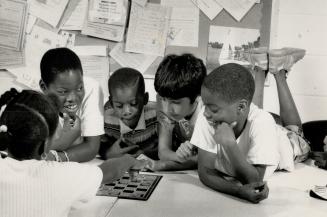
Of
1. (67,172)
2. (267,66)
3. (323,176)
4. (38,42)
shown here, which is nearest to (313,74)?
(267,66)

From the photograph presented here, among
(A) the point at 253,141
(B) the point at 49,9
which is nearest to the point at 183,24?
(B) the point at 49,9

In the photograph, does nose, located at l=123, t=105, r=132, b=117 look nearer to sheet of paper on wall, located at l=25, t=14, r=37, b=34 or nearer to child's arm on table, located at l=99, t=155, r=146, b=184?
child's arm on table, located at l=99, t=155, r=146, b=184

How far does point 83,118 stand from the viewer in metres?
1.78

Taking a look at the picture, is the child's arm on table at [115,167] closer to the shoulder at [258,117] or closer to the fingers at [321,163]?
the shoulder at [258,117]

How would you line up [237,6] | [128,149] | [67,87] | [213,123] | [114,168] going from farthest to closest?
[237,6] → [128,149] → [67,87] → [213,123] → [114,168]

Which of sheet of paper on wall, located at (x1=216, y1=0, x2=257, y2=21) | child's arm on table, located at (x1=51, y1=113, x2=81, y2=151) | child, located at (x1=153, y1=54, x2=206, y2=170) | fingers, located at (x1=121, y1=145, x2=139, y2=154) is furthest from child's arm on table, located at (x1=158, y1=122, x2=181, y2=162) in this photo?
sheet of paper on wall, located at (x1=216, y1=0, x2=257, y2=21)

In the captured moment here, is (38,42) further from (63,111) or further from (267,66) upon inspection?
(267,66)

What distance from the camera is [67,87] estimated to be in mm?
1611

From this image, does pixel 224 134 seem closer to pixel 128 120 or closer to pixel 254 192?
pixel 254 192

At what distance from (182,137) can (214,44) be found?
0.71m

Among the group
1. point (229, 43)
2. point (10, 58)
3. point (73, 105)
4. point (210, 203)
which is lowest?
point (210, 203)

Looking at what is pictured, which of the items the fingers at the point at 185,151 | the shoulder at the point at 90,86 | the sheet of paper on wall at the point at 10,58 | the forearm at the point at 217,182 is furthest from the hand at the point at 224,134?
the sheet of paper on wall at the point at 10,58

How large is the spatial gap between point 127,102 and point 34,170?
0.80 m

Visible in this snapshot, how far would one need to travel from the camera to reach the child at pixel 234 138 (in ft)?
4.51
